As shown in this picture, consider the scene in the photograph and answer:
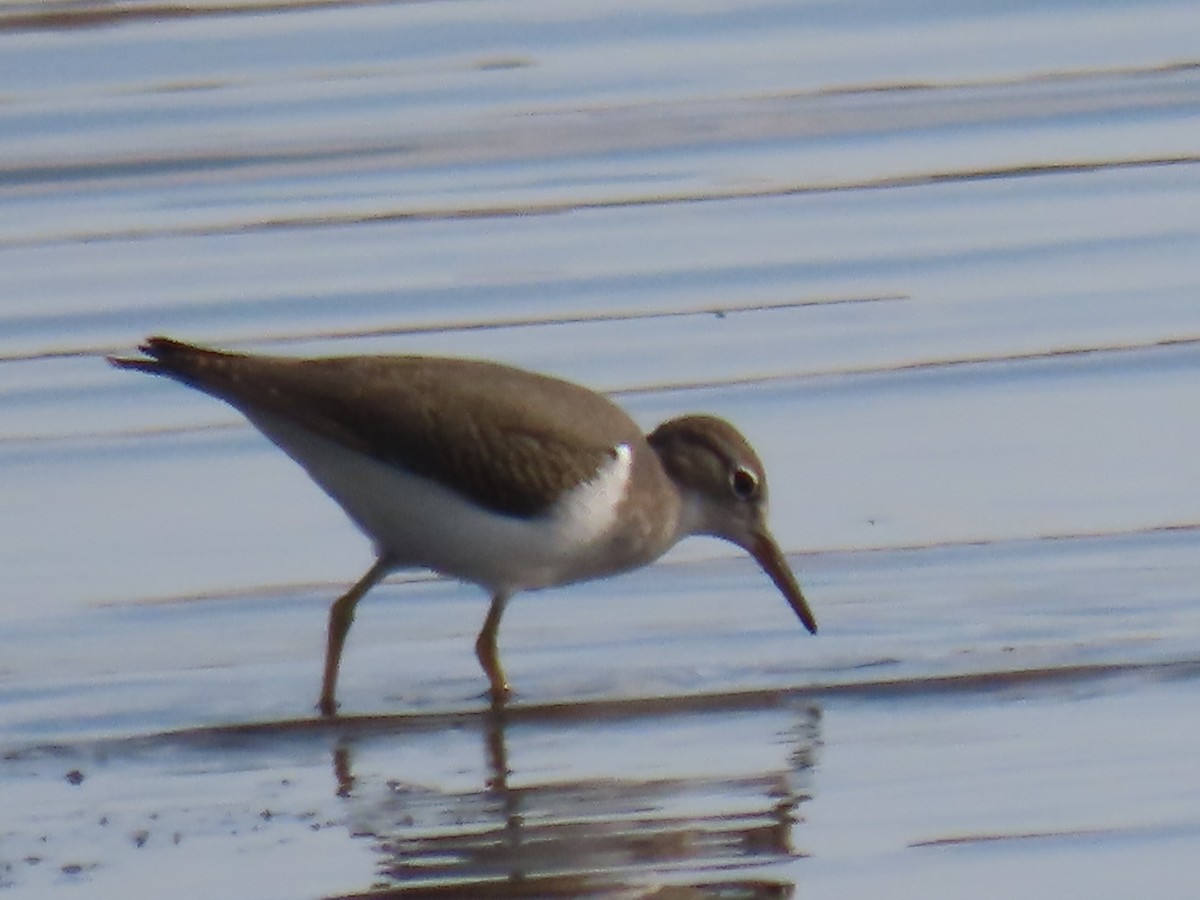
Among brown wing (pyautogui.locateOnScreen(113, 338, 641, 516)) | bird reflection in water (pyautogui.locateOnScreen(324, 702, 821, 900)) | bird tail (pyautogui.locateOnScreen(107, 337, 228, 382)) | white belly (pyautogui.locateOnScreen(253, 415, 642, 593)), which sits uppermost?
bird tail (pyautogui.locateOnScreen(107, 337, 228, 382))

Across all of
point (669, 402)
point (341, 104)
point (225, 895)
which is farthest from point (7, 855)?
point (341, 104)

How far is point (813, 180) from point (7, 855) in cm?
704

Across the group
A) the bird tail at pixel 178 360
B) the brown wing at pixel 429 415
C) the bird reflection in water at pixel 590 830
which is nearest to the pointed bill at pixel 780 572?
the brown wing at pixel 429 415

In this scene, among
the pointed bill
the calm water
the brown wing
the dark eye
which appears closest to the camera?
the calm water

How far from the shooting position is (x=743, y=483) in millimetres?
8289

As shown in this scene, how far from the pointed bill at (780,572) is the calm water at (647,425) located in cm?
8

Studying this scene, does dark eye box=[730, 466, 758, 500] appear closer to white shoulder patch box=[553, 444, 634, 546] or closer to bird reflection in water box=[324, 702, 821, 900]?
white shoulder patch box=[553, 444, 634, 546]

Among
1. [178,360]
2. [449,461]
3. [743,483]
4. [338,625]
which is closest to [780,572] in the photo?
[743,483]

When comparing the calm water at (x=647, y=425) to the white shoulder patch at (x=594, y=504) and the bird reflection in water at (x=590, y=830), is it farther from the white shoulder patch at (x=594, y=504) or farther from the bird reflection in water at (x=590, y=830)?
the white shoulder patch at (x=594, y=504)

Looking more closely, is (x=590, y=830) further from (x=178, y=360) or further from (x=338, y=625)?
(x=178, y=360)

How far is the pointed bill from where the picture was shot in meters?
7.92

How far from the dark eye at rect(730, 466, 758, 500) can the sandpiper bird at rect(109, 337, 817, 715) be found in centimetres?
40

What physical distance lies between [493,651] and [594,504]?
1.56ft

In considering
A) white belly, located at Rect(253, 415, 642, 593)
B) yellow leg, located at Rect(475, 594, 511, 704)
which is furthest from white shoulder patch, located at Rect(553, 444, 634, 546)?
yellow leg, located at Rect(475, 594, 511, 704)
